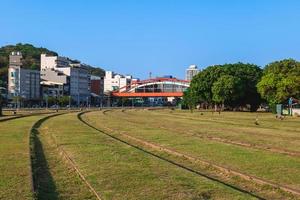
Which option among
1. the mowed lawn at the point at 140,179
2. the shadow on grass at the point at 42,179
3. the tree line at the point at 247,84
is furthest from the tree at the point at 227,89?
the shadow on grass at the point at 42,179

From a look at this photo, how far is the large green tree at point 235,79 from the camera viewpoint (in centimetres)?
9588

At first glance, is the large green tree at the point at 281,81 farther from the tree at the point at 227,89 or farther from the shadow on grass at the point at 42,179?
the shadow on grass at the point at 42,179

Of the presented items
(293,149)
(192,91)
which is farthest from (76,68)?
(293,149)

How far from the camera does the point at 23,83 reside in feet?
507

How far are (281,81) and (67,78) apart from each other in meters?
120

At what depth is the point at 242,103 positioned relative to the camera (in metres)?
99.9

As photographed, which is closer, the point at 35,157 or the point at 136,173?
the point at 136,173

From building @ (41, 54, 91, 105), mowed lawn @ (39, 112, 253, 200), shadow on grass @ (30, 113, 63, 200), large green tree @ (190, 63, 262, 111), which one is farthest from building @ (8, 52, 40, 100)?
mowed lawn @ (39, 112, 253, 200)

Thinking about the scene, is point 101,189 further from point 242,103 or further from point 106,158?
point 242,103

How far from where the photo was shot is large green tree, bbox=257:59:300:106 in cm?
6612

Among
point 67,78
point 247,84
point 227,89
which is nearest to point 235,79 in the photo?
point 227,89

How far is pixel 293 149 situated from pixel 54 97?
147 metres

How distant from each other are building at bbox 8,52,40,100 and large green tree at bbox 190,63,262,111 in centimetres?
6400

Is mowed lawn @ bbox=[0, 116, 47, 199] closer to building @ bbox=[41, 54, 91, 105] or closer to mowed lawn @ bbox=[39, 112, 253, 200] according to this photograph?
mowed lawn @ bbox=[39, 112, 253, 200]
